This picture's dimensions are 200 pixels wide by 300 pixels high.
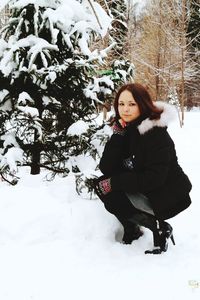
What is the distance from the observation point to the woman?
3.29 meters

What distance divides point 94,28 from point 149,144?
201cm

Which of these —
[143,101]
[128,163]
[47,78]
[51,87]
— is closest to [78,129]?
[47,78]

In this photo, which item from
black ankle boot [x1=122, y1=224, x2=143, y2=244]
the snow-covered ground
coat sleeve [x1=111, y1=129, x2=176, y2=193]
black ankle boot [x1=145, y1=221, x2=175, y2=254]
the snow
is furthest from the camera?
the snow

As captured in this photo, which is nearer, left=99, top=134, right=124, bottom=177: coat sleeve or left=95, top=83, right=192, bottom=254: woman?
left=95, top=83, right=192, bottom=254: woman

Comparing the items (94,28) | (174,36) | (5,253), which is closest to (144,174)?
(5,253)

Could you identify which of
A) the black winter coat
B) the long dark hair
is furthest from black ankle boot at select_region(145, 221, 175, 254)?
the long dark hair

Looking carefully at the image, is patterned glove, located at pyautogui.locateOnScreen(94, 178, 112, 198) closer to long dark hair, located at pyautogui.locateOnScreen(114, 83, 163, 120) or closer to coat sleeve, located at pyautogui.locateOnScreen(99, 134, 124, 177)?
coat sleeve, located at pyautogui.locateOnScreen(99, 134, 124, 177)

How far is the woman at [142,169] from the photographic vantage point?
10.8 feet

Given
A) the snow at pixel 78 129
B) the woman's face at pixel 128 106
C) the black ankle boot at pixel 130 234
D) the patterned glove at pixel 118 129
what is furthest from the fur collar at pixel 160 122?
the snow at pixel 78 129

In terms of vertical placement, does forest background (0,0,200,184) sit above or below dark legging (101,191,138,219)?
above

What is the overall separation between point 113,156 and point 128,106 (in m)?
0.46

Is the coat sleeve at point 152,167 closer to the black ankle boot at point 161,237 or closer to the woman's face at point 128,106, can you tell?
the woman's face at point 128,106

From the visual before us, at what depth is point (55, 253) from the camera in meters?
3.35

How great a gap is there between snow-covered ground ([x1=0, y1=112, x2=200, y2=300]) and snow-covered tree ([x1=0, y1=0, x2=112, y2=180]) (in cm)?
51
